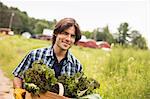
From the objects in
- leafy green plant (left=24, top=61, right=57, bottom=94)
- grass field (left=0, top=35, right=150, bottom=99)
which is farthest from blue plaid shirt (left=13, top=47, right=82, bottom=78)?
grass field (left=0, top=35, right=150, bottom=99)

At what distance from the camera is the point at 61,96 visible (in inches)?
103

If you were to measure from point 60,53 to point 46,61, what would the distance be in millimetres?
120

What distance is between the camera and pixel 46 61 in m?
3.36

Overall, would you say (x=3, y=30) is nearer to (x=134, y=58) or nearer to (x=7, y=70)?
(x=7, y=70)

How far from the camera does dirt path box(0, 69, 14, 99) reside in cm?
628

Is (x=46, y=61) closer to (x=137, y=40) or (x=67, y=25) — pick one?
(x=67, y=25)

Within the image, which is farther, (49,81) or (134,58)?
(134,58)

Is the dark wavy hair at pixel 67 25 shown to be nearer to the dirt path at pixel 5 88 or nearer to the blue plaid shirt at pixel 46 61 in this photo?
the blue plaid shirt at pixel 46 61

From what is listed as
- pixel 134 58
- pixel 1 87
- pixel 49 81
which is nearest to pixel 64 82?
pixel 49 81

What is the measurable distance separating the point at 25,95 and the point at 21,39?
13.3 m

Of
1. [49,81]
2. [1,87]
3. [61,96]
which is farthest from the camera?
[1,87]

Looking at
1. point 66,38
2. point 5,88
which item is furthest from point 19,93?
point 5,88

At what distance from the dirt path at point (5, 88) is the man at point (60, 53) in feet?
8.64

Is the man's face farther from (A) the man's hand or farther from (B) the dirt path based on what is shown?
(B) the dirt path
